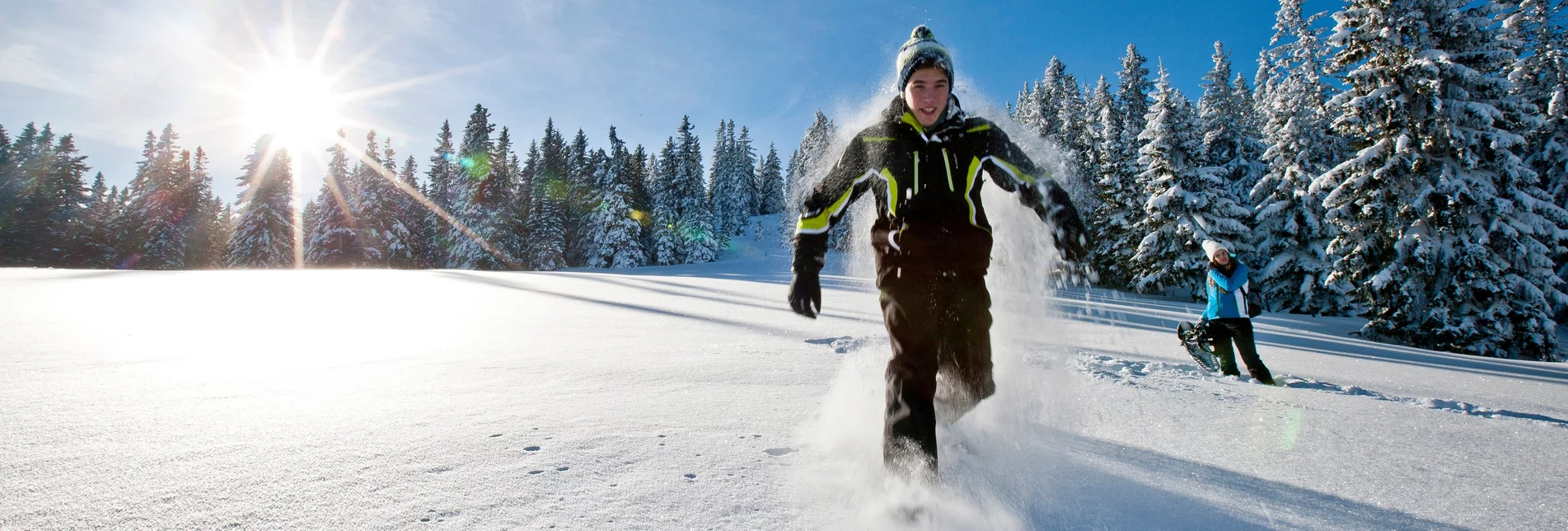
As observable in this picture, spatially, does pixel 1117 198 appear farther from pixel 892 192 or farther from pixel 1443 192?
pixel 892 192

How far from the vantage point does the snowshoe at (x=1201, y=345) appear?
229 inches

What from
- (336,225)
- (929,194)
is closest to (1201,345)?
(929,194)

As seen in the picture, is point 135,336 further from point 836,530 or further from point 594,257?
point 594,257

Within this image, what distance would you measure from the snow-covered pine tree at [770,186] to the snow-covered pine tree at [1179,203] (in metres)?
65.4

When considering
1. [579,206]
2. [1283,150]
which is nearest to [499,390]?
[1283,150]

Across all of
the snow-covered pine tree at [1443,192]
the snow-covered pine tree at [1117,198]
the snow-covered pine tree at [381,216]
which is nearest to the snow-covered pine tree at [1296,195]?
the snow-covered pine tree at [1117,198]

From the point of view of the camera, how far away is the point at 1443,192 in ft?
45.6

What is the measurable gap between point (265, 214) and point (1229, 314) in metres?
47.5

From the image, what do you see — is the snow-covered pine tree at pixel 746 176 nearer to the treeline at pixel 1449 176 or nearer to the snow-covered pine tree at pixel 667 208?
the snow-covered pine tree at pixel 667 208

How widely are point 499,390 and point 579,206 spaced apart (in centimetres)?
4812

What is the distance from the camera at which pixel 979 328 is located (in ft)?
8.86

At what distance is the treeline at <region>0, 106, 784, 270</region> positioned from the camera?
38156 millimetres

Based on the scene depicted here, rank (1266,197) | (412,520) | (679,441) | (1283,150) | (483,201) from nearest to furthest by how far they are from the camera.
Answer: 1. (412,520)
2. (679,441)
3. (1283,150)
4. (1266,197)
5. (483,201)

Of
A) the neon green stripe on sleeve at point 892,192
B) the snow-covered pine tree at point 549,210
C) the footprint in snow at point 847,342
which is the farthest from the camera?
the snow-covered pine tree at point 549,210
